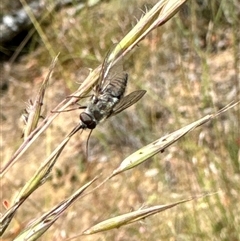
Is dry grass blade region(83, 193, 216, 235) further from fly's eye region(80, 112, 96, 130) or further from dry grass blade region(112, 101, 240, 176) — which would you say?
fly's eye region(80, 112, 96, 130)

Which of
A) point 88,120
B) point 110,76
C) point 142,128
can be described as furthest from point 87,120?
point 142,128

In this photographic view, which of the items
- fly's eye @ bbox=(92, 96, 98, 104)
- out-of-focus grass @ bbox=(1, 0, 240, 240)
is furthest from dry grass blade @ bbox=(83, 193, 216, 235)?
out-of-focus grass @ bbox=(1, 0, 240, 240)

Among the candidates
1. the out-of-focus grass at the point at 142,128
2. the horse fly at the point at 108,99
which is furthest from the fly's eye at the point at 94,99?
Result: the out-of-focus grass at the point at 142,128

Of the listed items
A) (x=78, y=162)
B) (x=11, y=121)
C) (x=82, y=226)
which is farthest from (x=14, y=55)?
(x=82, y=226)

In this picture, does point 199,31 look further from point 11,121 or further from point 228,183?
point 228,183

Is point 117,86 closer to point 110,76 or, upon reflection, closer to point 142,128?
point 110,76

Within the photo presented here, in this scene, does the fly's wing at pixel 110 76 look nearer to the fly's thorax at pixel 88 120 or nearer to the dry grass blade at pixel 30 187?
the fly's thorax at pixel 88 120
